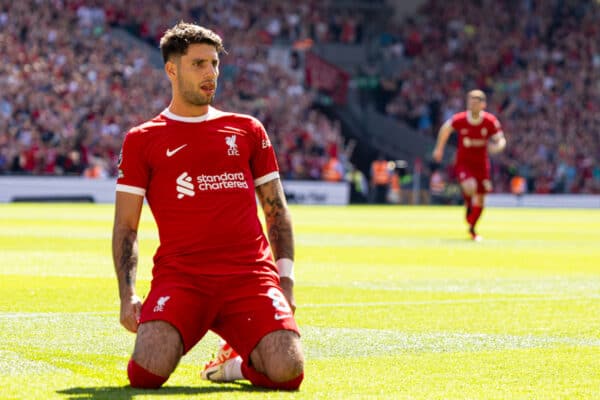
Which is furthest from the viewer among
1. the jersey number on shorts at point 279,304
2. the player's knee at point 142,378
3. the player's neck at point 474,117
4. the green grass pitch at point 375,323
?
the player's neck at point 474,117

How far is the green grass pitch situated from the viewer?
258 inches

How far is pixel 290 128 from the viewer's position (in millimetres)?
45469

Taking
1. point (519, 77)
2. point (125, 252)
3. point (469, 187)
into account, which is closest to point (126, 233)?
point (125, 252)

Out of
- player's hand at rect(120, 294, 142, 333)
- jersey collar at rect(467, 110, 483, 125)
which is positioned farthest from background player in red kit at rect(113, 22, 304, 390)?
jersey collar at rect(467, 110, 483, 125)

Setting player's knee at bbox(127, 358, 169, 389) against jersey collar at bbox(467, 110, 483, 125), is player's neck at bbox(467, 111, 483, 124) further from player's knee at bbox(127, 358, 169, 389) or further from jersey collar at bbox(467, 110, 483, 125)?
player's knee at bbox(127, 358, 169, 389)

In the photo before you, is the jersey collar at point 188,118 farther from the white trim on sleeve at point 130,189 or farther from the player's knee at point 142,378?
the player's knee at point 142,378

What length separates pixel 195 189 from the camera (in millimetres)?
6812

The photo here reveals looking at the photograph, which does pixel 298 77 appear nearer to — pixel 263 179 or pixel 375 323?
pixel 375 323

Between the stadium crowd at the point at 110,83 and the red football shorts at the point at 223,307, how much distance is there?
3207 cm

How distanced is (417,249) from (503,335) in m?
10.9

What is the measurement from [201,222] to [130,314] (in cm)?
64

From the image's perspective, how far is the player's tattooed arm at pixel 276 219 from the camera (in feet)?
23.2

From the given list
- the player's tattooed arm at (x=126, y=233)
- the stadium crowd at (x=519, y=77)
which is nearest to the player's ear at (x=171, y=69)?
the player's tattooed arm at (x=126, y=233)

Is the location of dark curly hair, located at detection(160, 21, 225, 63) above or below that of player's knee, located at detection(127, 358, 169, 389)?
above
